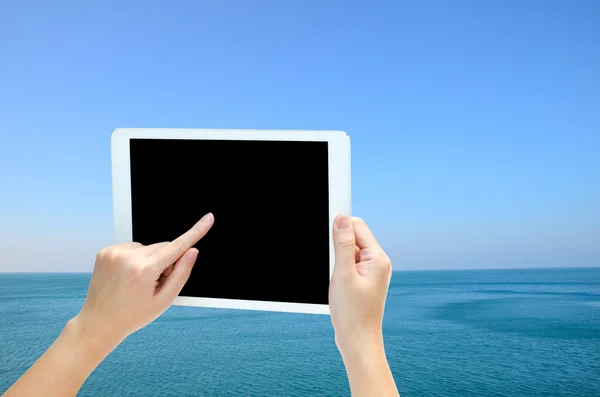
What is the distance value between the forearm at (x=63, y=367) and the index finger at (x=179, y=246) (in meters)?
0.30

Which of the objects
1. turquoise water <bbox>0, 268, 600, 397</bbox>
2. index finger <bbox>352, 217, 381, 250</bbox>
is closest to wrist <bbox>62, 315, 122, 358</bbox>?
index finger <bbox>352, 217, 381, 250</bbox>

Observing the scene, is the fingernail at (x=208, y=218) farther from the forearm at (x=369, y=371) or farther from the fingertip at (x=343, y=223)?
the forearm at (x=369, y=371)

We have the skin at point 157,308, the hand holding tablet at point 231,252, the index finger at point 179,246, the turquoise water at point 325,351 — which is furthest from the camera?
the turquoise water at point 325,351

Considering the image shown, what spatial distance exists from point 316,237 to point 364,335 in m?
0.56

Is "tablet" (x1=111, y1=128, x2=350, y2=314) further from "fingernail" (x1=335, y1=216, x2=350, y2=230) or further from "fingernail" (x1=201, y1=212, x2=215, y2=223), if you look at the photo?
"fingernail" (x1=335, y1=216, x2=350, y2=230)

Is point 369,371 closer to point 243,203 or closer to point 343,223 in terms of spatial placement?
point 343,223

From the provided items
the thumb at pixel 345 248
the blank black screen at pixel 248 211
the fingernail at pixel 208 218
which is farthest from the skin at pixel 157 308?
the blank black screen at pixel 248 211

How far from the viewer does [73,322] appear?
1.72 metres

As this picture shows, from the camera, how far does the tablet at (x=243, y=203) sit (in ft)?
6.57

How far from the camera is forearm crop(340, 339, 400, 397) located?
140 cm

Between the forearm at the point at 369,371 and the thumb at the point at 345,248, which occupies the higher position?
the thumb at the point at 345,248

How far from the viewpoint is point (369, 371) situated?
1.44 meters

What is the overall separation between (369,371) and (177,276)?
0.82m

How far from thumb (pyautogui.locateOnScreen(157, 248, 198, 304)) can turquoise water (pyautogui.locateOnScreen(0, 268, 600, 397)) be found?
5090 centimetres
